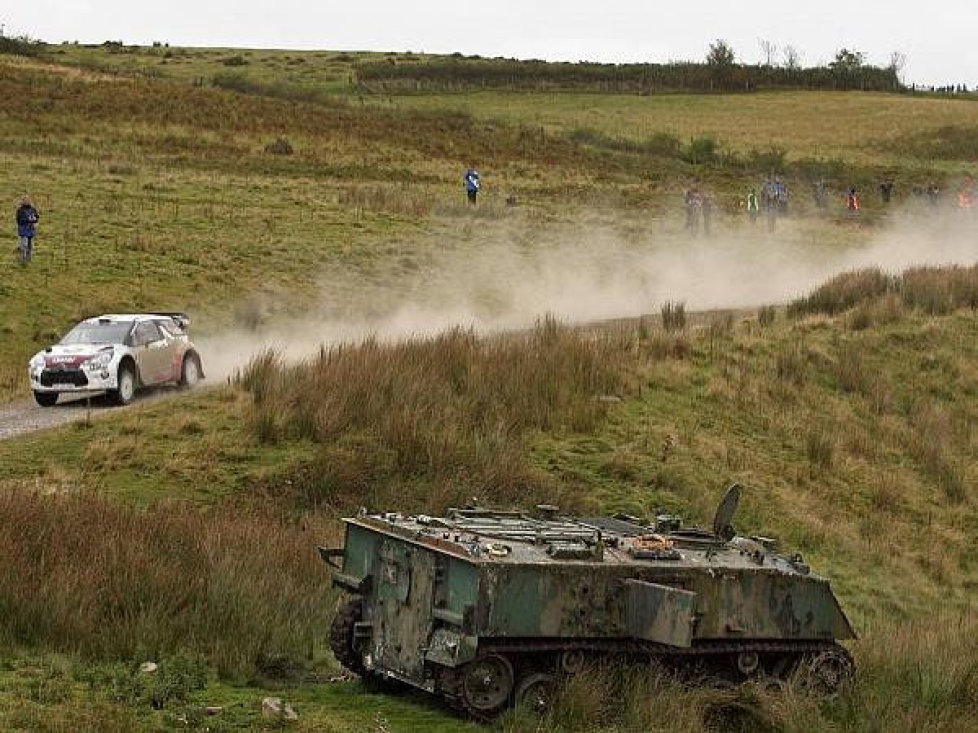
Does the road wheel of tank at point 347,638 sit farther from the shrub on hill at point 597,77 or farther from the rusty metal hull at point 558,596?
the shrub on hill at point 597,77

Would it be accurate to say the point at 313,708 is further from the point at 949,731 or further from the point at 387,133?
the point at 387,133

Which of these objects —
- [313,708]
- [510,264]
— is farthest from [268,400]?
[510,264]

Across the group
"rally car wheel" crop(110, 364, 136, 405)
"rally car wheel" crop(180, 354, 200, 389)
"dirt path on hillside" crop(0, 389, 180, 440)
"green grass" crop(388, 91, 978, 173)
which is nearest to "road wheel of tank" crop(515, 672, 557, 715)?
"dirt path on hillside" crop(0, 389, 180, 440)

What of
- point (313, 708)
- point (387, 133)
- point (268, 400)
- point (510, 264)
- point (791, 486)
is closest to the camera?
point (313, 708)

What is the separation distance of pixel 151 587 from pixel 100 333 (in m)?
14.4

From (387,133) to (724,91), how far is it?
52460mm

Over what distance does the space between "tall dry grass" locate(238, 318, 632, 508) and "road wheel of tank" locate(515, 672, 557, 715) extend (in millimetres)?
8136

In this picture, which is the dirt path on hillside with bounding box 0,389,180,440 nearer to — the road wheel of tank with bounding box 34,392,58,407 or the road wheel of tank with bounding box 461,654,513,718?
the road wheel of tank with bounding box 34,392,58,407

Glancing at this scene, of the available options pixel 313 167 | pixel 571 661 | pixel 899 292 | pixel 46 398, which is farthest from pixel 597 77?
pixel 571 661

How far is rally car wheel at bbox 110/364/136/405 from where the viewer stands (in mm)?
29156

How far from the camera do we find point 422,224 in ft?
172

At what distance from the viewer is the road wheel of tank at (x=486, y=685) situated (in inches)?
562

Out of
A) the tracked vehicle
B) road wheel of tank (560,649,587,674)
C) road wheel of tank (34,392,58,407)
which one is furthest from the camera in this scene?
road wheel of tank (34,392,58,407)

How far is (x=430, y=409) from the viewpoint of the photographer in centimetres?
2480
